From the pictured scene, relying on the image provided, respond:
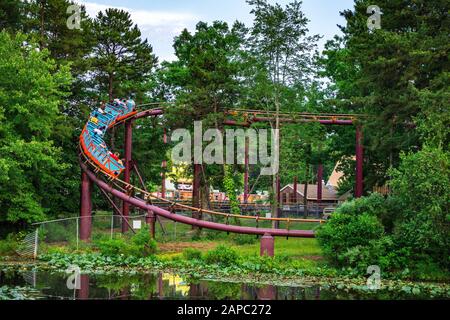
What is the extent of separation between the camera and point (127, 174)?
3384 centimetres

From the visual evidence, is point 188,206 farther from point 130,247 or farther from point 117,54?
point 117,54

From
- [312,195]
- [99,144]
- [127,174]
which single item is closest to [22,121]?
[99,144]

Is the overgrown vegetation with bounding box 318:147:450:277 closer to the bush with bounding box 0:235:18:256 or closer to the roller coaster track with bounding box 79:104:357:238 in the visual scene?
the roller coaster track with bounding box 79:104:357:238

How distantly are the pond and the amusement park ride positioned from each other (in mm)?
6331

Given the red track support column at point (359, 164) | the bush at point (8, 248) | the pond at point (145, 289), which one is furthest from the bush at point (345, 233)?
the red track support column at point (359, 164)

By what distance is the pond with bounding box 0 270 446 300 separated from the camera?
16.3m

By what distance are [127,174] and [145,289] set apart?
16.9 metres

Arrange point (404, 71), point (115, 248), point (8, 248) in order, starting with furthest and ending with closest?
1. point (404, 71)
2. point (8, 248)
3. point (115, 248)

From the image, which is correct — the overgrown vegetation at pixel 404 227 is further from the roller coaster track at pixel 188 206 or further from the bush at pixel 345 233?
the roller coaster track at pixel 188 206

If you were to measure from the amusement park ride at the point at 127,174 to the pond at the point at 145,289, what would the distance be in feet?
20.8

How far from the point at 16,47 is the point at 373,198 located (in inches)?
645

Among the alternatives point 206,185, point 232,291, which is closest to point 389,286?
point 232,291

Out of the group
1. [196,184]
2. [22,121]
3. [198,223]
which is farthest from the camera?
[196,184]

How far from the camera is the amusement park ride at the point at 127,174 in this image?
27.2m
